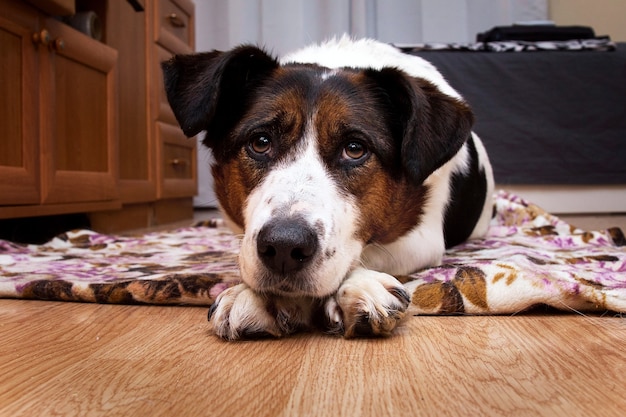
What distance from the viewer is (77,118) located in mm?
2930

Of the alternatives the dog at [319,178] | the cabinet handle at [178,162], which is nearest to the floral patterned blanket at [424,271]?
the dog at [319,178]

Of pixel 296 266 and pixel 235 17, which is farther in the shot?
pixel 235 17

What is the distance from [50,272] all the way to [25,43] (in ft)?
3.65

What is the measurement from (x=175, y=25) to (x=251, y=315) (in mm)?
3668

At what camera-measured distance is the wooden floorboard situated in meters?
0.87

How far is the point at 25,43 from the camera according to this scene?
248 centimetres

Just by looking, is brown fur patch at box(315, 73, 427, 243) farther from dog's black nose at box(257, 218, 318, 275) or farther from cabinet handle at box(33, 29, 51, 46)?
cabinet handle at box(33, 29, 51, 46)

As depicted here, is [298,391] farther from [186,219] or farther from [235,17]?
[235,17]

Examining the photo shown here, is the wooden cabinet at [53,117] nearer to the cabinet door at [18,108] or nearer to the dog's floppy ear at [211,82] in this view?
the cabinet door at [18,108]

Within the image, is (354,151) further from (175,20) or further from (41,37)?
(175,20)

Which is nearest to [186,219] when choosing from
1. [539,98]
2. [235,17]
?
[235,17]

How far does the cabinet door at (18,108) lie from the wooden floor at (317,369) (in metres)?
1.15

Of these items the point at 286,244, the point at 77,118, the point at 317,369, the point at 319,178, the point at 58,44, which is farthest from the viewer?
the point at 77,118

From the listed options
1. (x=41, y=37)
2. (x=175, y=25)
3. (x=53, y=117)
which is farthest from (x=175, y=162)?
(x=41, y=37)
